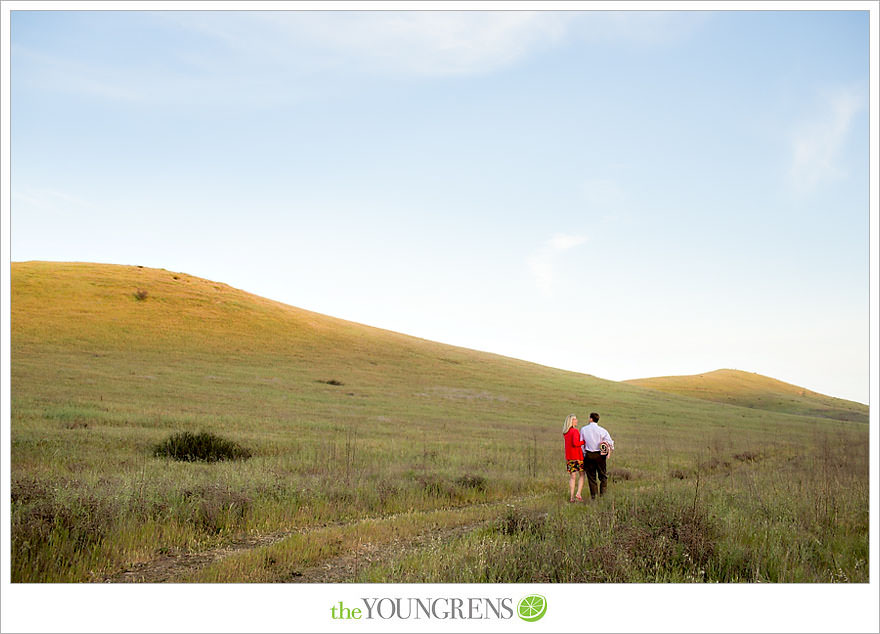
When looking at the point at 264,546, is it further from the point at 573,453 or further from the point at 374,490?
the point at 573,453

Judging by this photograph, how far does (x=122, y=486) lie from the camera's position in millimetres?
8586

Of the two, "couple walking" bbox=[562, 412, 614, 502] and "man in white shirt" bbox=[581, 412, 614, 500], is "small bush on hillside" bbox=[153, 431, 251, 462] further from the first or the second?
"man in white shirt" bbox=[581, 412, 614, 500]

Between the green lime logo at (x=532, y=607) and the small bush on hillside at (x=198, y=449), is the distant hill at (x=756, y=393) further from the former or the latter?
the green lime logo at (x=532, y=607)

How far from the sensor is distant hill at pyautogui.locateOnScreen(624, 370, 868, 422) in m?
66.9

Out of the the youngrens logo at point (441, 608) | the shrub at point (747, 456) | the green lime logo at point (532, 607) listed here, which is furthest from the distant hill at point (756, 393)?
the the youngrens logo at point (441, 608)

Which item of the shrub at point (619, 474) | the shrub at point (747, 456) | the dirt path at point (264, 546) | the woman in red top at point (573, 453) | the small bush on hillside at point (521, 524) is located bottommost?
the shrub at point (747, 456)

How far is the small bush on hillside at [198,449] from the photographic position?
13250 millimetres

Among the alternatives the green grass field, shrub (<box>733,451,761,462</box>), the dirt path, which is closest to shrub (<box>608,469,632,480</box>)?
the green grass field

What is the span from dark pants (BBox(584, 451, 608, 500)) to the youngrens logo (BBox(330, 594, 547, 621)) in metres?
6.96

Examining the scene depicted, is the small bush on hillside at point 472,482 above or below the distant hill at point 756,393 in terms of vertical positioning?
below

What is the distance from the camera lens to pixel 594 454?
1136cm

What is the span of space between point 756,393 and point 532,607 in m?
97.8

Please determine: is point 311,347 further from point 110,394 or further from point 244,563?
point 244,563

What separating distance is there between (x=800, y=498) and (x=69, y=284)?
2598 inches
